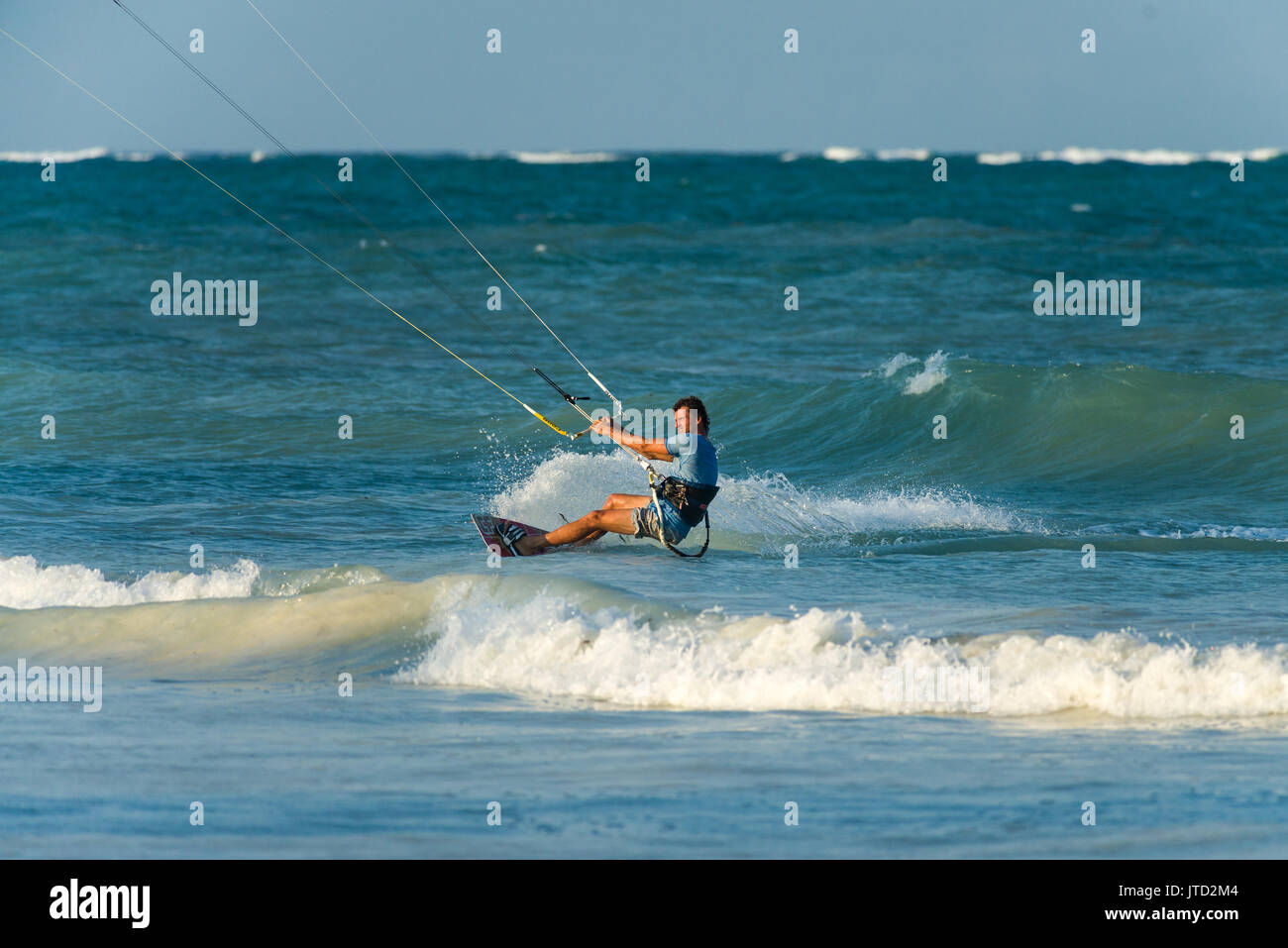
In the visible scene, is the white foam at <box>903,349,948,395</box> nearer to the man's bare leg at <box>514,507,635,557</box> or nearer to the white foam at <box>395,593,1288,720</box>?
the man's bare leg at <box>514,507,635,557</box>

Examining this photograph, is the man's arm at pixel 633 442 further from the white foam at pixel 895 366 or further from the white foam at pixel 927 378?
the white foam at pixel 895 366

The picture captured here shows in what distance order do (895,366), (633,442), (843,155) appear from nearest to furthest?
(633,442)
(895,366)
(843,155)

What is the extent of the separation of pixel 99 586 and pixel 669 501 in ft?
13.3

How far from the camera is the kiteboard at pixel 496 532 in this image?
11219 millimetres

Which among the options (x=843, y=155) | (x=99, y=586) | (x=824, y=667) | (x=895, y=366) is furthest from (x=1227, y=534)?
(x=843, y=155)

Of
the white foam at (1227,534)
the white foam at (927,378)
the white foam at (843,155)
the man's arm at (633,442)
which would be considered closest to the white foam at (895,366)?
the white foam at (927,378)

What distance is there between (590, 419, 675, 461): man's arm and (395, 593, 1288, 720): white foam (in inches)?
71.2

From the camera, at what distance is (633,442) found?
33.0 feet

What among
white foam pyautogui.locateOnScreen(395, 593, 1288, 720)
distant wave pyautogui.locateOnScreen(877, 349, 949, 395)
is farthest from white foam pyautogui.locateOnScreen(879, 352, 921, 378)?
white foam pyautogui.locateOnScreen(395, 593, 1288, 720)

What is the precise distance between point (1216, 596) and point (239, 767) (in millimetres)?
6385

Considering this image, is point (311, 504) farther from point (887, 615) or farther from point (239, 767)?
point (239, 767)

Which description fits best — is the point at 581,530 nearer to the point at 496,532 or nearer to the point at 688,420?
the point at 496,532

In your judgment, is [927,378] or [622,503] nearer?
[622,503]

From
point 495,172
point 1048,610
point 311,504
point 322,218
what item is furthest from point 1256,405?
point 495,172
